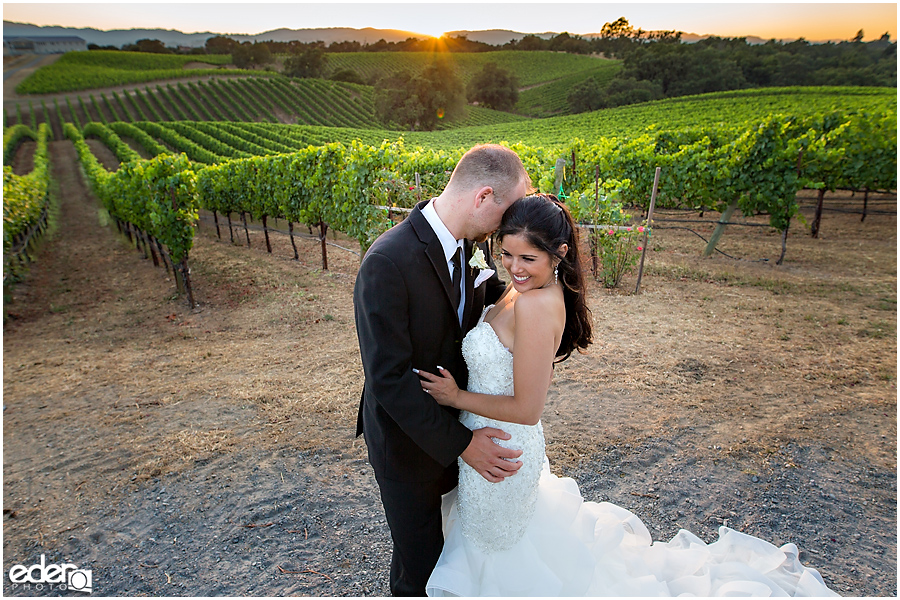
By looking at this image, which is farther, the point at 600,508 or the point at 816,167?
the point at 816,167

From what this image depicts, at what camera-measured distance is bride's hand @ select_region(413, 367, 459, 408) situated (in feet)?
5.63

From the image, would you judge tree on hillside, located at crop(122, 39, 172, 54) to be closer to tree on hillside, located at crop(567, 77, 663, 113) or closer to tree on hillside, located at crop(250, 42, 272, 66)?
tree on hillside, located at crop(250, 42, 272, 66)

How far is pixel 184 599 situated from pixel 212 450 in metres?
1.66

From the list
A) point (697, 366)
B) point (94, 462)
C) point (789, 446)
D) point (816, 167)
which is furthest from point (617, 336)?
point (816, 167)

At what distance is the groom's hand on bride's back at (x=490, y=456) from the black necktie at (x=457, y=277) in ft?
1.64

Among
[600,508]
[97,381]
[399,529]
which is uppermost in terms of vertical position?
[399,529]

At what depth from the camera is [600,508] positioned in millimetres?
2410

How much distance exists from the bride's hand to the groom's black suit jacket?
0.04m

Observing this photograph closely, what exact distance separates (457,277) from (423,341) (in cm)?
31

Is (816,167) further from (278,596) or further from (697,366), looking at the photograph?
(278,596)

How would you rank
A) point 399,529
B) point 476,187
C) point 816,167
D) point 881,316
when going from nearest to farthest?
point 476,187 < point 399,529 < point 881,316 < point 816,167

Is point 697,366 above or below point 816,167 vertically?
below

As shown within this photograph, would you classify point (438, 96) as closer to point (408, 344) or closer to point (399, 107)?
point (399, 107)

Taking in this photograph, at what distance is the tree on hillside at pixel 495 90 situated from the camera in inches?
2518
